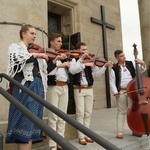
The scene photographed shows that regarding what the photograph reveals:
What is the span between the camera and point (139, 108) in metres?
3.29

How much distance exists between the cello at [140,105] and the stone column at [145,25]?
781cm

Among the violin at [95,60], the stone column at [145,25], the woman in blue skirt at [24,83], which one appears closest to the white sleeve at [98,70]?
the violin at [95,60]

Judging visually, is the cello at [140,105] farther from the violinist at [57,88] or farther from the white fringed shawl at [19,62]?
the white fringed shawl at [19,62]

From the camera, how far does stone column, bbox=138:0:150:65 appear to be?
10882 mm

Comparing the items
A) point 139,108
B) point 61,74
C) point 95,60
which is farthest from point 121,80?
point 61,74

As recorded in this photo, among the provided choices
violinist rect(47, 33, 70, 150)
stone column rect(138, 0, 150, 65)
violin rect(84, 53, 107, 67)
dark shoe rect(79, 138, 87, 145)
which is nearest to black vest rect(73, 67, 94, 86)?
violin rect(84, 53, 107, 67)

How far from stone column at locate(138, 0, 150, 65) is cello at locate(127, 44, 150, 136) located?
25.6 ft

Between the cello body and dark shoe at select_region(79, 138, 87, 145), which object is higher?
the cello body

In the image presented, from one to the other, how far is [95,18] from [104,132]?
5.12 metres

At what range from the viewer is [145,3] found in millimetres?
10945

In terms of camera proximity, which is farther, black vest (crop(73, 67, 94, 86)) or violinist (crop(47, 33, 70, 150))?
black vest (crop(73, 67, 94, 86))

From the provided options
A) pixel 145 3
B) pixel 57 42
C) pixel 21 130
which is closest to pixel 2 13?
pixel 57 42

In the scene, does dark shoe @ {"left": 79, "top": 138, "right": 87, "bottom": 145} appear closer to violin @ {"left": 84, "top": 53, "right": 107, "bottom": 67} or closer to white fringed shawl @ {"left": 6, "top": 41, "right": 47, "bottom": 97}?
violin @ {"left": 84, "top": 53, "right": 107, "bottom": 67}

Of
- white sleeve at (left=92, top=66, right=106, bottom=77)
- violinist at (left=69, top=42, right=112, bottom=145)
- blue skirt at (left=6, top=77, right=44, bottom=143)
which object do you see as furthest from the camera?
white sleeve at (left=92, top=66, right=106, bottom=77)
